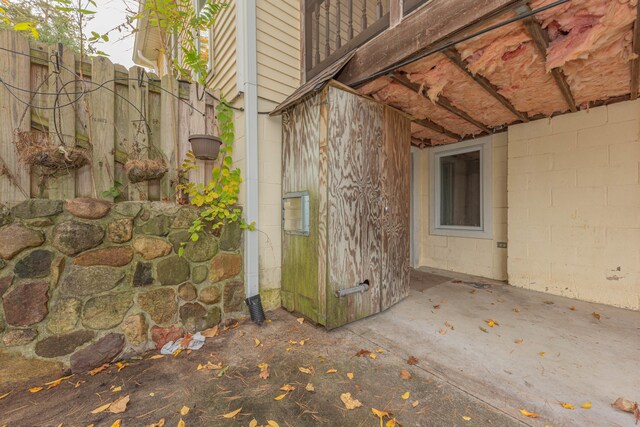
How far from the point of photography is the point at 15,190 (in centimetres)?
187

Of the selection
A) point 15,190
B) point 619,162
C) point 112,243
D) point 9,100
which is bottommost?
point 112,243

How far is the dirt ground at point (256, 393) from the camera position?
57.1 inches

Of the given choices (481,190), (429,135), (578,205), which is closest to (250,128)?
(429,135)

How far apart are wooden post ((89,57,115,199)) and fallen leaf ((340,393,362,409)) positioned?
7.89 feet

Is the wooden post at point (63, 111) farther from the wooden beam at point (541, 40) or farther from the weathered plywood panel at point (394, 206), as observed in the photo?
the wooden beam at point (541, 40)

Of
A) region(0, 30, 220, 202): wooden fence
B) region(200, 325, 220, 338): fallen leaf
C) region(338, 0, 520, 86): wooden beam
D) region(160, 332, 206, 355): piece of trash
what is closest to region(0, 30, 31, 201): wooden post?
region(0, 30, 220, 202): wooden fence

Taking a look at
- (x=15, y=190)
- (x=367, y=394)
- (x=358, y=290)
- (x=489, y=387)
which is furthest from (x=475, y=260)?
(x=15, y=190)

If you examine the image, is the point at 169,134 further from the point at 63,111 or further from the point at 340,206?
the point at 340,206

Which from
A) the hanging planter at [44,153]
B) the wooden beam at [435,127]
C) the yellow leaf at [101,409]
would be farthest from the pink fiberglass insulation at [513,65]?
the yellow leaf at [101,409]

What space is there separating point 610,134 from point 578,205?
0.83m

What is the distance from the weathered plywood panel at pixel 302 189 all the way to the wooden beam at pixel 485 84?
1148 millimetres

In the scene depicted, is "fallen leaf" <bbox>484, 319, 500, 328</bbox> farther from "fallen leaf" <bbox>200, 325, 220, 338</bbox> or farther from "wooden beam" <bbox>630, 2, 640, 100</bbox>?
"fallen leaf" <bbox>200, 325, 220, 338</bbox>

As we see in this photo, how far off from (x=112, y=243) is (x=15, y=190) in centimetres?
71

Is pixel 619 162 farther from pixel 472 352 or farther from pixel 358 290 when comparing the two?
pixel 358 290
